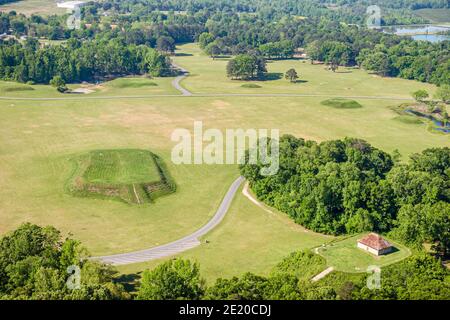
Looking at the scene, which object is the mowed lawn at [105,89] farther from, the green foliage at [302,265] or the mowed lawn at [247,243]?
the green foliage at [302,265]

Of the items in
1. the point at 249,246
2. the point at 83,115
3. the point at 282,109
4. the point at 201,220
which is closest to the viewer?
the point at 249,246

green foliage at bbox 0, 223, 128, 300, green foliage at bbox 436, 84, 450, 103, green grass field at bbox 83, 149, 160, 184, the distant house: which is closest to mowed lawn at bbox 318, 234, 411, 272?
the distant house

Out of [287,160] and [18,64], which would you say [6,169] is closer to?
[287,160]

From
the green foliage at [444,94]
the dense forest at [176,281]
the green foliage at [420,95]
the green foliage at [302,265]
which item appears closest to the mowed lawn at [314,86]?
the green foliage at [420,95]

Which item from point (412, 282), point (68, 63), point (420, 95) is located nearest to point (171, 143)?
point (412, 282)
